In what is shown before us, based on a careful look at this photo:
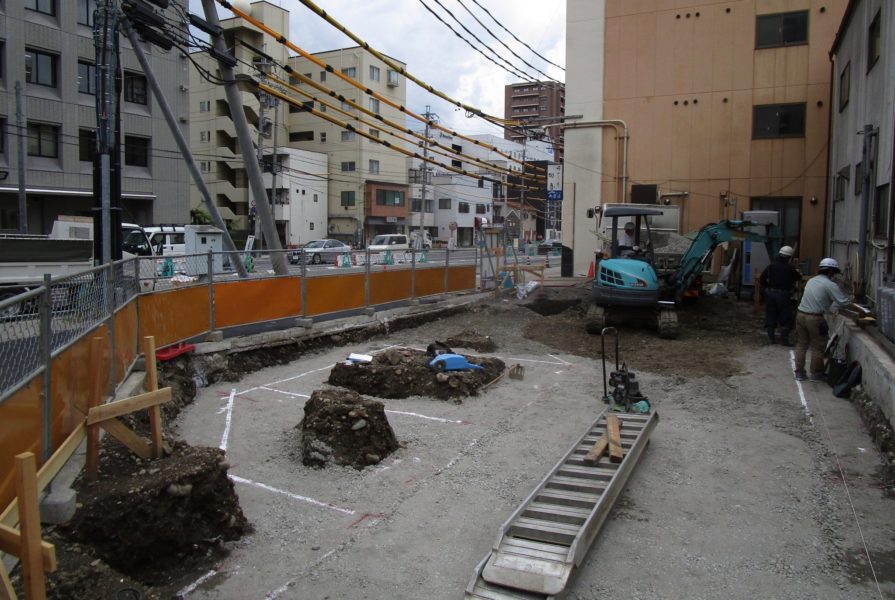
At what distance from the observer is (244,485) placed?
6191 millimetres

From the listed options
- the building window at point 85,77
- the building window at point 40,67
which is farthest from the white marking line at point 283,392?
the building window at point 85,77

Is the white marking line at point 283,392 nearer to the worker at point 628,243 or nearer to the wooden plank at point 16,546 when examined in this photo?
the wooden plank at point 16,546

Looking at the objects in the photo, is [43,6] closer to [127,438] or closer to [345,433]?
[345,433]

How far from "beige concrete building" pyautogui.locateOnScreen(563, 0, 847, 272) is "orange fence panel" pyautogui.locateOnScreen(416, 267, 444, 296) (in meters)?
10.4

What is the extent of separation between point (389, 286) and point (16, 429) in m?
11.9

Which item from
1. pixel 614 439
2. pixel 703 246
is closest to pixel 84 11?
pixel 703 246

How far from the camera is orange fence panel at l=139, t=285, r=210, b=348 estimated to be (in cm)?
937

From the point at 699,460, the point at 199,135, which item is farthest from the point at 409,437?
the point at 199,135

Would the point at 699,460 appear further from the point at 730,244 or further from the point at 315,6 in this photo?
the point at 730,244

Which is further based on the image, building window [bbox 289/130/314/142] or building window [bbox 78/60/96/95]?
building window [bbox 289/130/314/142]

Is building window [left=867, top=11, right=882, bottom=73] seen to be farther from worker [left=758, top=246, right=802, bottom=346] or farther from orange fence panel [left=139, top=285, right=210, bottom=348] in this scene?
orange fence panel [left=139, top=285, right=210, bottom=348]

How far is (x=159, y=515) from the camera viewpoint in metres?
4.59

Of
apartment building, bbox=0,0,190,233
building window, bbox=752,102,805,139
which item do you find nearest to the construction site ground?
building window, bbox=752,102,805,139

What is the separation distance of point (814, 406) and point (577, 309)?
963 cm
